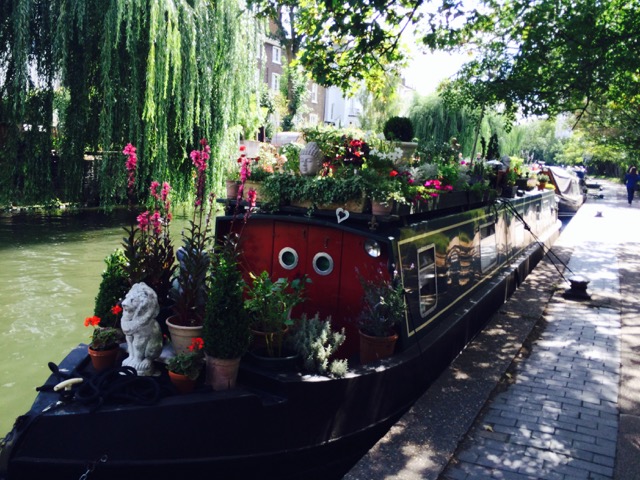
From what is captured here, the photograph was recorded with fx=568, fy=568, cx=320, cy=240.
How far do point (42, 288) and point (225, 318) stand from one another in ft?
25.5

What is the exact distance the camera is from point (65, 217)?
1700 centimetres

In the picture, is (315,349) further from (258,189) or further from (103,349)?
(258,189)

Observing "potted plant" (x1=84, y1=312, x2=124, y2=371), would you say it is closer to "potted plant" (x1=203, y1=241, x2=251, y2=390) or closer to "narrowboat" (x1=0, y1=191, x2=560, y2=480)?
"narrowboat" (x1=0, y1=191, x2=560, y2=480)

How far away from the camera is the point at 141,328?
3906 millimetres

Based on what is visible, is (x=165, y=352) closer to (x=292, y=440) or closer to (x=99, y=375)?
(x=99, y=375)

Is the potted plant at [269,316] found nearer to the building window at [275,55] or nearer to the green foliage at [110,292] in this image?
the green foliage at [110,292]

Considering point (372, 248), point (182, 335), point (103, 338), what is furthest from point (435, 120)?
point (103, 338)

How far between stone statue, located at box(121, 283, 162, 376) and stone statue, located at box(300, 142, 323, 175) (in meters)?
1.75

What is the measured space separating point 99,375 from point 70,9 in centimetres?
1192

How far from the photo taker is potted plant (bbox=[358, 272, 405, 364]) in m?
4.51

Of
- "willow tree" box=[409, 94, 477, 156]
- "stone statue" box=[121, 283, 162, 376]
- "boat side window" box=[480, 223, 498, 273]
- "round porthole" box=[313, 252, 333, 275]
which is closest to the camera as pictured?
"stone statue" box=[121, 283, 162, 376]

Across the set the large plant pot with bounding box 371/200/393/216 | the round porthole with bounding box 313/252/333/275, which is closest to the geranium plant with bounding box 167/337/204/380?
the round porthole with bounding box 313/252/333/275

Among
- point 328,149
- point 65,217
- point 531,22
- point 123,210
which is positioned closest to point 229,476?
point 328,149

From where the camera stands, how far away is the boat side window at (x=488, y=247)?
25.5 feet
